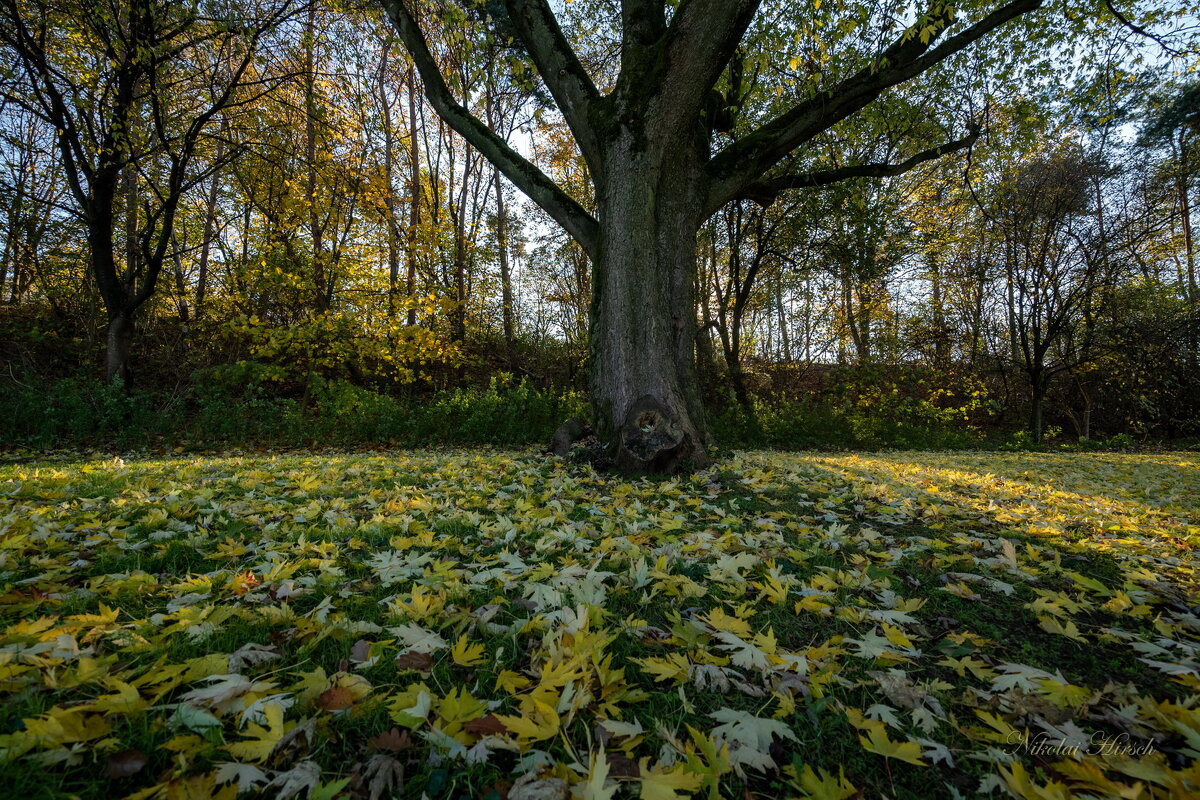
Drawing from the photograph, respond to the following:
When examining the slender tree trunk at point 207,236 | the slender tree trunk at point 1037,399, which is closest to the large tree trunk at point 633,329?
the slender tree trunk at point 1037,399

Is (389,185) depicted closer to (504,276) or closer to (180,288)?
(504,276)

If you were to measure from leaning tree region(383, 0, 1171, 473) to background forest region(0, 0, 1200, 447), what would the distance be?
3.03 feet

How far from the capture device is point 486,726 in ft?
3.68

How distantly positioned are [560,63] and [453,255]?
7615 millimetres

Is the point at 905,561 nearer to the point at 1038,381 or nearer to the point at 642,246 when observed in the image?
the point at 642,246

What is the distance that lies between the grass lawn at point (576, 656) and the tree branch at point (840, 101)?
4.95 m

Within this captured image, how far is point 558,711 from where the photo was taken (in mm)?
1197

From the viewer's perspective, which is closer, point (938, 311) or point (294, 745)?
point (294, 745)

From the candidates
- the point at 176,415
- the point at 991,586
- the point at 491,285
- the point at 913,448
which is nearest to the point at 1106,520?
the point at 991,586

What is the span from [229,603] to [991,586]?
3226 millimetres

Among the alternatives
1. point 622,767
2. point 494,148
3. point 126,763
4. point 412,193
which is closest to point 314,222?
point 412,193

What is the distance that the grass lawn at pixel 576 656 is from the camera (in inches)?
40.2

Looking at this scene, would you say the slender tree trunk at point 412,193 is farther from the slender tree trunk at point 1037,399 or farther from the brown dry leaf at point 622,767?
the slender tree trunk at point 1037,399

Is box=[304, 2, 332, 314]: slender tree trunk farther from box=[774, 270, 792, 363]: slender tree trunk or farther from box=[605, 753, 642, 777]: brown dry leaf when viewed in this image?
box=[774, 270, 792, 363]: slender tree trunk
